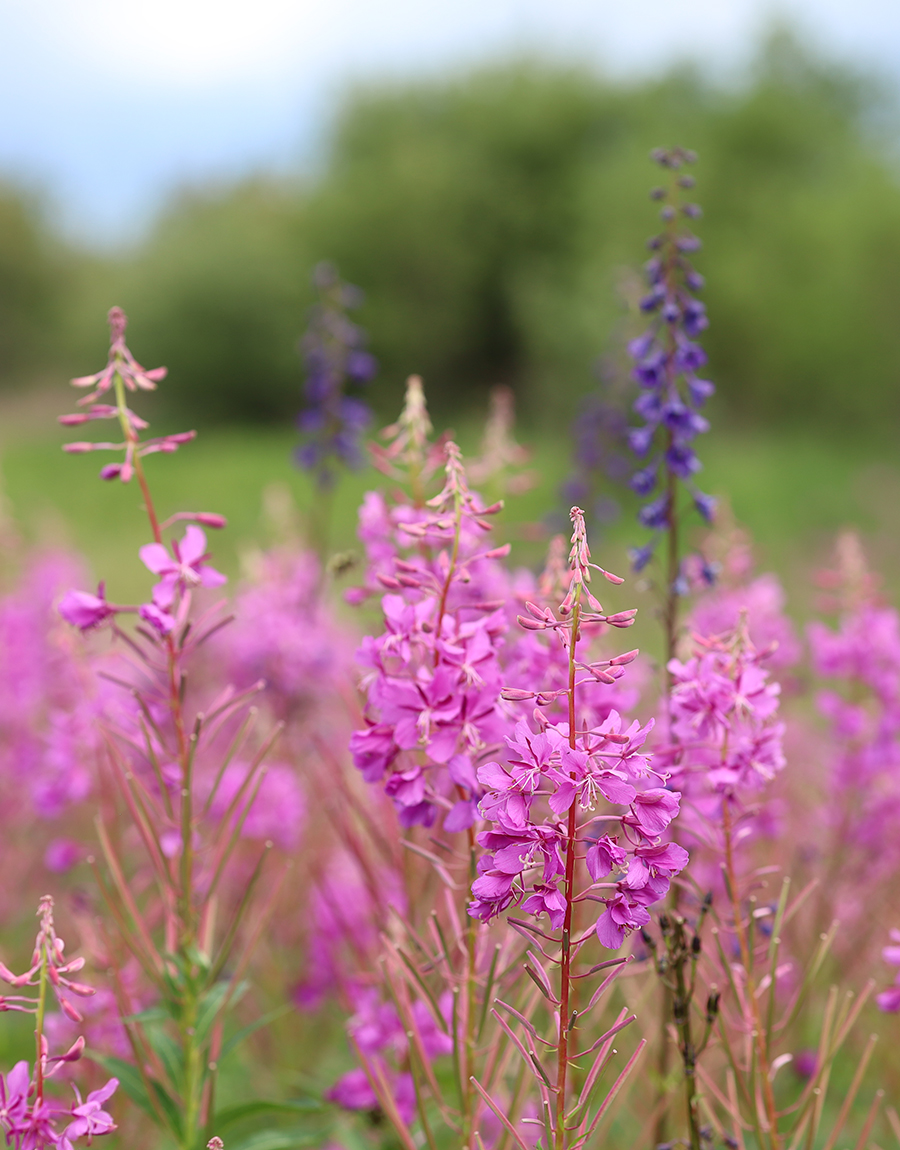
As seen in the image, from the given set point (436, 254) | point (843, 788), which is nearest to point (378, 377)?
point (436, 254)

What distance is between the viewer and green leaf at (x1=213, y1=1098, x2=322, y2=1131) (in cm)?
187

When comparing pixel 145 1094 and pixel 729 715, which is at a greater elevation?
pixel 729 715

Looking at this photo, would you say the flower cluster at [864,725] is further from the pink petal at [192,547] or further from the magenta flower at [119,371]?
the magenta flower at [119,371]

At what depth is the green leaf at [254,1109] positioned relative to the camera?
6.13 ft

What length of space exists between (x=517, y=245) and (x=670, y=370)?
27.4m

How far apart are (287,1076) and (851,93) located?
34279 millimetres

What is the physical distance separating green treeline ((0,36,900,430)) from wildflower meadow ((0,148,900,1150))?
16335mm

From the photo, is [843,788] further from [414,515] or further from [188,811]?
[188,811]

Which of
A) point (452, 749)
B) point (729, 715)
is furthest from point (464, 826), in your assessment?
Result: point (729, 715)

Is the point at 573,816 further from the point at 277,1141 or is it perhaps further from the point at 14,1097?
the point at 277,1141

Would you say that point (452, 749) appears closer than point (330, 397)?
Yes

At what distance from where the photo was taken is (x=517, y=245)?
2830 cm

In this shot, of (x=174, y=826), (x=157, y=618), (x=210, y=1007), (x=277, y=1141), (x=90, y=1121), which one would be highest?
(x=157, y=618)

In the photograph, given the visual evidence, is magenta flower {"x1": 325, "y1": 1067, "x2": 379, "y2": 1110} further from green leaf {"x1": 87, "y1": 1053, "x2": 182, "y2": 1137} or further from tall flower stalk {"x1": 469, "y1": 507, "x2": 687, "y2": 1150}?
tall flower stalk {"x1": 469, "y1": 507, "x2": 687, "y2": 1150}
